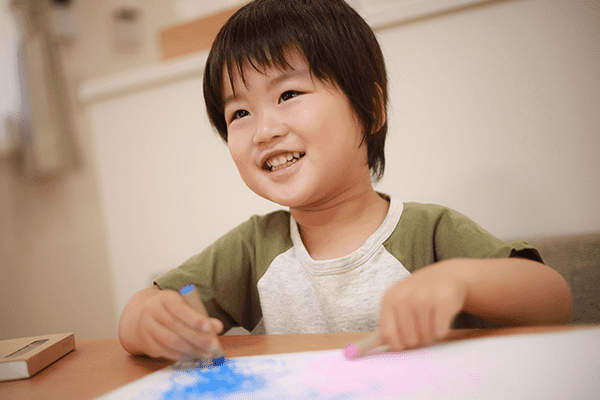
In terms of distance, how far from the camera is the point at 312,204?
52cm

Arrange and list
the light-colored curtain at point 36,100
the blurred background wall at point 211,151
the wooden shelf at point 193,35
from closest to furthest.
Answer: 1. the blurred background wall at point 211,151
2. the wooden shelf at point 193,35
3. the light-colored curtain at point 36,100

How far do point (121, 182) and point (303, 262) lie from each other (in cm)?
73

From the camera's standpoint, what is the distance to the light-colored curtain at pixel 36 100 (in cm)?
110

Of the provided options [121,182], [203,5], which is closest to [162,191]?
[121,182]

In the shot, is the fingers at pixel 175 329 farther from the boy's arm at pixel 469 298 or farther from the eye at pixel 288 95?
the eye at pixel 288 95

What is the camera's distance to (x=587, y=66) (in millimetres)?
643

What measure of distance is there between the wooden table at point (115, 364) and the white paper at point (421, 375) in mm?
17

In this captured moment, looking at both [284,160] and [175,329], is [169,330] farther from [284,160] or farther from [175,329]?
[284,160]

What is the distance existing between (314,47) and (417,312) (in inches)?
12.9

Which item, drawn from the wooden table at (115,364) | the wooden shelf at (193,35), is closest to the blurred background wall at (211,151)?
the wooden shelf at (193,35)

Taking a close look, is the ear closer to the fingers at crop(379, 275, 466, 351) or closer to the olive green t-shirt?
the olive green t-shirt

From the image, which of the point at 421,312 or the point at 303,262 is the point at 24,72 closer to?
the point at 303,262

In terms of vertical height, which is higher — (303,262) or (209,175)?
(209,175)

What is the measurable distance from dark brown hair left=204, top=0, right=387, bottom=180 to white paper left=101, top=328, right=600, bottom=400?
0.31 metres
